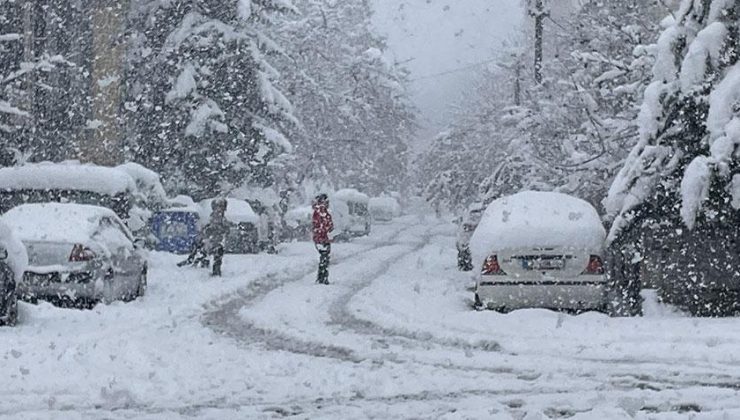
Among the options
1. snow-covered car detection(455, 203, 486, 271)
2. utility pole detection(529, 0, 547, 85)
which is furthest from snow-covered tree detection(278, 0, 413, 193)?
→ snow-covered car detection(455, 203, 486, 271)

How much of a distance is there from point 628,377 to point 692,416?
1.81 metres

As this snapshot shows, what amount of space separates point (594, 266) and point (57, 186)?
12.8 metres

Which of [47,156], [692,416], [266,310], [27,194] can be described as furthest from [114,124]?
[692,416]

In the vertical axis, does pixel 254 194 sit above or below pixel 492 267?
above

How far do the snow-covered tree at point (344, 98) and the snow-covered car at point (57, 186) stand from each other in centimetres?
2253

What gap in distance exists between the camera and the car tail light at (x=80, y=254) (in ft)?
40.8

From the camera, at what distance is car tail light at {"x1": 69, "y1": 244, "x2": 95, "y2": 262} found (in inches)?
490

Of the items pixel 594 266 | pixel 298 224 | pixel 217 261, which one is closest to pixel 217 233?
pixel 217 261

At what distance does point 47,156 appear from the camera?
28.8m

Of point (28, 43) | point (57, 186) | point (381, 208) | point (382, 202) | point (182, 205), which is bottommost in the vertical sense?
point (381, 208)

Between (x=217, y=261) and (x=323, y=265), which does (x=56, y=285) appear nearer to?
(x=323, y=265)

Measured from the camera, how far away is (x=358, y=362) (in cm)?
873

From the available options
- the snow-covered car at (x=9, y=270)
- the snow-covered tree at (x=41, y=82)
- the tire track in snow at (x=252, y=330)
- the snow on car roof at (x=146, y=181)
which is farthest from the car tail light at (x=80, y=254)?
the snow-covered tree at (x=41, y=82)

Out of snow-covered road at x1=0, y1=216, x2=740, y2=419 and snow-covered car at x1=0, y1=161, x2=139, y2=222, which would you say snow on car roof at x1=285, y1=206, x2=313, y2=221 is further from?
snow-covered road at x1=0, y1=216, x2=740, y2=419
